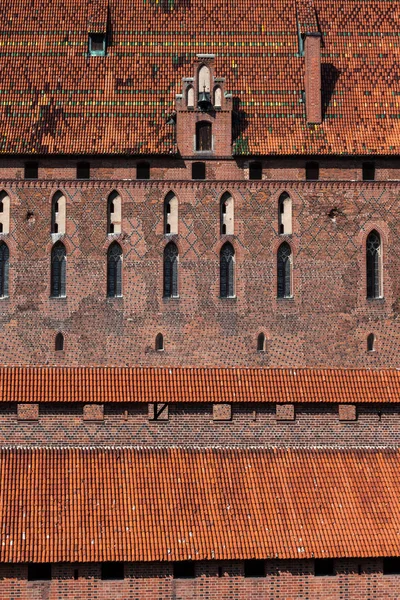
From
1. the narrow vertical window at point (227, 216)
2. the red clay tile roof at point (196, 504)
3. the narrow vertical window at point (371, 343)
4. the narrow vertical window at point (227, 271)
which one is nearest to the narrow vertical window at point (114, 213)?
the narrow vertical window at point (227, 216)

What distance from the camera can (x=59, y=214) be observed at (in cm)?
3081

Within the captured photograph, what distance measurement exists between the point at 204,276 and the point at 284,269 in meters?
2.13

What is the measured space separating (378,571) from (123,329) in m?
11.7

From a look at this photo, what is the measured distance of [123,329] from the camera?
99.7ft

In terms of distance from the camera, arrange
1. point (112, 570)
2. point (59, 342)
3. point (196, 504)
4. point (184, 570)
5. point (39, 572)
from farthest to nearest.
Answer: point (59, 342)
point (196, 504)
point (184, 570)
point (112, 570)
point (39, 572)

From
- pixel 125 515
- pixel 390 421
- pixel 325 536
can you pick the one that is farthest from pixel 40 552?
pixel 390 421

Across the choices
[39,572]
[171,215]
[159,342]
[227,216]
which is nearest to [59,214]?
[171,215]

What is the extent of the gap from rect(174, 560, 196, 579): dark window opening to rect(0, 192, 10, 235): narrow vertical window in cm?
1306

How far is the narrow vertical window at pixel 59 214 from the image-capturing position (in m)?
30.8

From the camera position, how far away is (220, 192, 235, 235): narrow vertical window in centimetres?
3097

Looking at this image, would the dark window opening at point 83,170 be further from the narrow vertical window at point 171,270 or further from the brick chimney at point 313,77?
the brick chimney at point 313,77

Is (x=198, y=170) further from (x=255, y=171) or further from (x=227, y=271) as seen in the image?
(x=227, y=271)

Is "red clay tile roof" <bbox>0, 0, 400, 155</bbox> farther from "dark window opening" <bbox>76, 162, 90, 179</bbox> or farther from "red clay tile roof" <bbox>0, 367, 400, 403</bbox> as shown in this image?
"red clay tile roof" <bbox>0, 367, 400, 403</bbox>

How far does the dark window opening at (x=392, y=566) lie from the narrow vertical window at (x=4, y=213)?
47.5 ft
